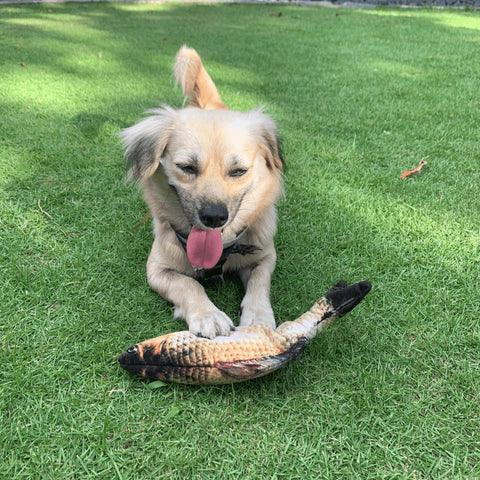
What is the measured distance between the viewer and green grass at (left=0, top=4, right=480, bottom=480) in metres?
1.56

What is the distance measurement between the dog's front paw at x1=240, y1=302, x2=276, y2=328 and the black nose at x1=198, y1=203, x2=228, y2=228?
37 centimetres

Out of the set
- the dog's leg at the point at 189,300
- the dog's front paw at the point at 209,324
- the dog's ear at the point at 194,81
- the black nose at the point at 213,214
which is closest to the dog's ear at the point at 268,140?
the black nose at the point at 213,214

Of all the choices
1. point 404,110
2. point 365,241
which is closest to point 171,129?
point 365,241

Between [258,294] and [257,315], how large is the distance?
144mm

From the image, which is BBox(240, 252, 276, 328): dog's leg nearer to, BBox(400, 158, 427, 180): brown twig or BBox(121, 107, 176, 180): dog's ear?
BBox(121, 107, 176, 180): dog's ear

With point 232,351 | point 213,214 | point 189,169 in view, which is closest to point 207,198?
point 213,214

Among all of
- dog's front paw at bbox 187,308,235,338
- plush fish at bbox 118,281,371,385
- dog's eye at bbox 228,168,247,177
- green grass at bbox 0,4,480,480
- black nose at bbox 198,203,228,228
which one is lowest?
green grass at bbox 0,4,480,480

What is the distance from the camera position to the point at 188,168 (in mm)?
2223

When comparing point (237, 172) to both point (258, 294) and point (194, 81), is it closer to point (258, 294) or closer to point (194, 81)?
point (258, 294)

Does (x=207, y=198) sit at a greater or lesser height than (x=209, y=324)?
greater

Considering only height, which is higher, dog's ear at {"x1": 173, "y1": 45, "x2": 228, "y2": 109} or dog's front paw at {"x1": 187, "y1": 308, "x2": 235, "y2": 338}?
dog's ear at {"x1": 173, "y1": 45, "x2": 228, "y2": 109}

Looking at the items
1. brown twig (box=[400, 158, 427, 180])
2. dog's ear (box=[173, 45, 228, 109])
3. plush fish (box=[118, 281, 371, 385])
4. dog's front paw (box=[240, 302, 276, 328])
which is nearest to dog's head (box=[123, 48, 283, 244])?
dog's front paw (box=[240, 302, 276, 328])

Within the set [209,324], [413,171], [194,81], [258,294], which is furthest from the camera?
[194,81]

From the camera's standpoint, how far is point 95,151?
3.82 meters
